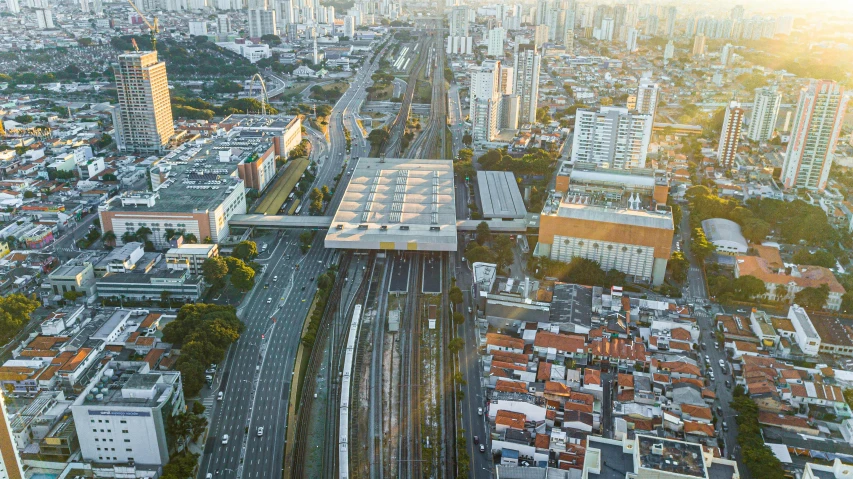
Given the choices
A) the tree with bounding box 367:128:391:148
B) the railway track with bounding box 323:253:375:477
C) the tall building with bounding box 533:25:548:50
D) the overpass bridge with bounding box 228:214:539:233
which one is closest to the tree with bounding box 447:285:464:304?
the railway track with bounding box 323:253:375:477

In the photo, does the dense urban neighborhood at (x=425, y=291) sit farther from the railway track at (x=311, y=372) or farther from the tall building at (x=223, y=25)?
the tall building at (x=223, y=25)

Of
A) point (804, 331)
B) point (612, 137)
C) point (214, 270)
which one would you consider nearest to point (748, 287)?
point (804, 331)

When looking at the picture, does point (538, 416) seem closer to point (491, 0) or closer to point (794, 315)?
point (794, 315)

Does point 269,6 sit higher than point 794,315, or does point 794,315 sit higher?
point 269,6

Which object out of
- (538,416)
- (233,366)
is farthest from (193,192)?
(538,416)

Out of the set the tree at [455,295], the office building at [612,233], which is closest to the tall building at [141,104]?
the tree at [455,295]
